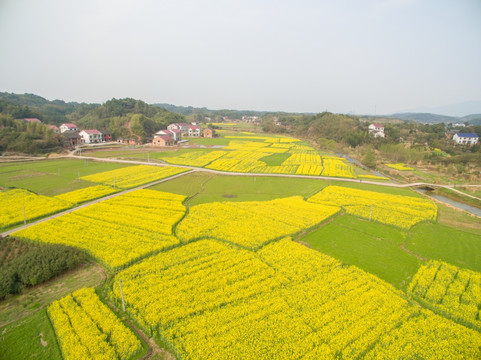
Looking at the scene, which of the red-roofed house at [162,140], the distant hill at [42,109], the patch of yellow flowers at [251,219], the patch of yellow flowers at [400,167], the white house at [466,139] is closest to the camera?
the patch of yellow flowers at [251,219]

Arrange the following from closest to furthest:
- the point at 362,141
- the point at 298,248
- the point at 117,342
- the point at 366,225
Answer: the point at 117,342 < the point at 298,248 < the point at 366,225 < the point at 362,141

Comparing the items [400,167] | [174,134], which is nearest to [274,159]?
[400,167]

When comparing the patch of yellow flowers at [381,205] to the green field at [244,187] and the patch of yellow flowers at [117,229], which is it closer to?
the green field at [244,187]

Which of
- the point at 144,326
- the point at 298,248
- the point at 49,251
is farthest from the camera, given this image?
the point at 298,248

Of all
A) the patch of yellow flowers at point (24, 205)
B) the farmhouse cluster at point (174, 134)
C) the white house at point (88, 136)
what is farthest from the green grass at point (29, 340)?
the white house at point (88, 136)

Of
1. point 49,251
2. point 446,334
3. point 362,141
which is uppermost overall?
point 362,141

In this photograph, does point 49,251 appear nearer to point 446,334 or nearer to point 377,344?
point 377,344

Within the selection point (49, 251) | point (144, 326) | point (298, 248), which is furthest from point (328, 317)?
point (49, 251)
